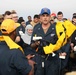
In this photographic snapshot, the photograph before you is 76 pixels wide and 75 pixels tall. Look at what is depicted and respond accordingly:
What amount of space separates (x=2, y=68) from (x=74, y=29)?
13.1 feet

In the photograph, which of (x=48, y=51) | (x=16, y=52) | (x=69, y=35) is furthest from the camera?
(x=69, y=35)

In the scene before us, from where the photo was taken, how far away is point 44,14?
22.8 ft

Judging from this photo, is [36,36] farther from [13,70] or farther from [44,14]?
[13,70]

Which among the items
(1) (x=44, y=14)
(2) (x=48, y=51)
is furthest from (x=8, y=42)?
(1) (x=44, y=14)

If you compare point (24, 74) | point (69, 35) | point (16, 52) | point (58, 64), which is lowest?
point (58, 64)

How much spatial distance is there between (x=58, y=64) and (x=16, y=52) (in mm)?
3047

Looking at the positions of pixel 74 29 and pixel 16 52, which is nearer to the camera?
pixel 16 52

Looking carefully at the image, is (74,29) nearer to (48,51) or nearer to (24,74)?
(48,51)

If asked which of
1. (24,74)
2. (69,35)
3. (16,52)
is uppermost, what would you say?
(16,52)

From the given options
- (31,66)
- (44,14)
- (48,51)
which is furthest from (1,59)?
(44,14)

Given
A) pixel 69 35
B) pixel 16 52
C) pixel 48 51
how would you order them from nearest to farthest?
pixel 16 52 → pixel 48 51 → pixel 69 35

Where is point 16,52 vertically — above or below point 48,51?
above

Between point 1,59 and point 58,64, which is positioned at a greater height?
point 1,59

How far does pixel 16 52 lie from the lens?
3930 mm
